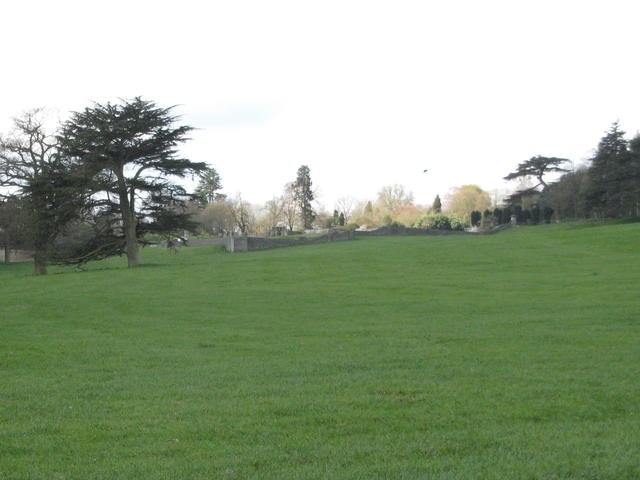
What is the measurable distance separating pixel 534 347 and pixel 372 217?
3973 inches

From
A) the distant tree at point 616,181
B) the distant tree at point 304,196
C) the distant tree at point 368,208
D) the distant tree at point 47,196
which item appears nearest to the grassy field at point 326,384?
the distant tree at point 47,196

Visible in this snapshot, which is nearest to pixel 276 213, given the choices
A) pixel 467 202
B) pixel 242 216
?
pixel 242 216

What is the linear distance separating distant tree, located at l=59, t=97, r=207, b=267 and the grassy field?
16.3m

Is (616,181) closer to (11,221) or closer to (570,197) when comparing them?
(570,197)

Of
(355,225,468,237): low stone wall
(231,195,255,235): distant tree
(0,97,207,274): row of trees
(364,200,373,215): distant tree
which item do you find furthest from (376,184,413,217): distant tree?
(0,97,207,274): row of trees

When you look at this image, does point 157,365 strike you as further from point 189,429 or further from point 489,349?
point 489,349

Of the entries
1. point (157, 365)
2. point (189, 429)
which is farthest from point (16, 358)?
point (189, 429)

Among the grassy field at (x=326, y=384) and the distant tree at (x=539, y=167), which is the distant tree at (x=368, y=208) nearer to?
the distant tree at (x=539, y=167)

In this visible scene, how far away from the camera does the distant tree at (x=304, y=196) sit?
338ft

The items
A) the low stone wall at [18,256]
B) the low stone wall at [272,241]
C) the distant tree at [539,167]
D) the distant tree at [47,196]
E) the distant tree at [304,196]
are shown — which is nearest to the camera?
the distant tree at [47,196]

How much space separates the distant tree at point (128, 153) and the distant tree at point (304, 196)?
63.3 metres

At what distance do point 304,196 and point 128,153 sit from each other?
214ft

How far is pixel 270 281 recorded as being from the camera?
27203mm

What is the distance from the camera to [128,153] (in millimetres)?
38688
